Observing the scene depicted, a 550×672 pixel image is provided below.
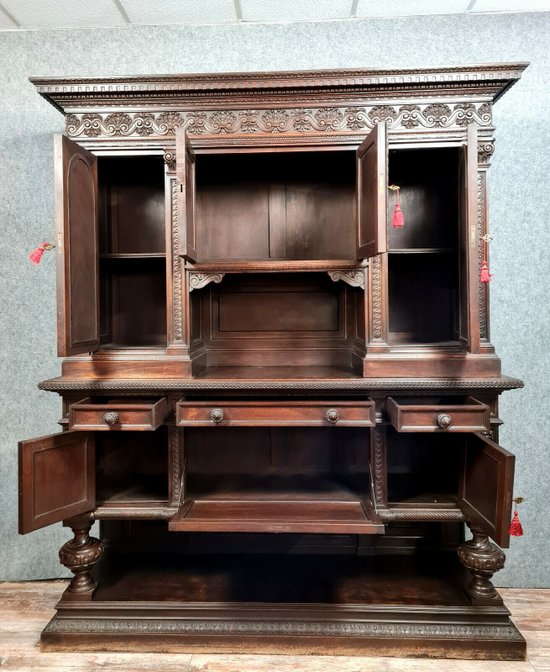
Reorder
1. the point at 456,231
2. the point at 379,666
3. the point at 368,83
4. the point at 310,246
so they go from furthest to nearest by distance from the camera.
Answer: the point at 310,246 → the point at 456,231 → the point at 368,83 → the point at 379,666

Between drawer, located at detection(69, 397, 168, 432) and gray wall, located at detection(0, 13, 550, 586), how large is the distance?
0.70m

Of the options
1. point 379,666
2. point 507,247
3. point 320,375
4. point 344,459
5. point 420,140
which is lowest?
point 379,666

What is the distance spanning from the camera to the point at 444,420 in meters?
1.59

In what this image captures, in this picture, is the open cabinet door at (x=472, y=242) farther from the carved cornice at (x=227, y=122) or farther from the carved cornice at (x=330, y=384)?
the carved cornice at (x=227, y=122)

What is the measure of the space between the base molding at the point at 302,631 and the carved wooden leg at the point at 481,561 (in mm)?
61

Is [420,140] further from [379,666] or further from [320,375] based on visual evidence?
[379,666]

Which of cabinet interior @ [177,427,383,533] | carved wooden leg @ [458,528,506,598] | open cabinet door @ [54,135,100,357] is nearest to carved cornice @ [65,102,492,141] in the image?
open cabinet door @ [54,135,100,357]

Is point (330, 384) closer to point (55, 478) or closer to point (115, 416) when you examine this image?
point (115, 416)

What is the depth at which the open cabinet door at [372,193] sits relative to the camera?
1.52 metres

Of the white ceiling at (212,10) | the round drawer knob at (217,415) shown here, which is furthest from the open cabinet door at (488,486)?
the white ceiling at (212,10)

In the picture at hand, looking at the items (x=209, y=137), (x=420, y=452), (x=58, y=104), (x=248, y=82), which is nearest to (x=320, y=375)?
(x=420, y=452)

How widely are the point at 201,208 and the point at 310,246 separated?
54cm

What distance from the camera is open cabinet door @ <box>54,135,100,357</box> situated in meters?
1.57

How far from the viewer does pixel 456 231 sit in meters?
2.01
